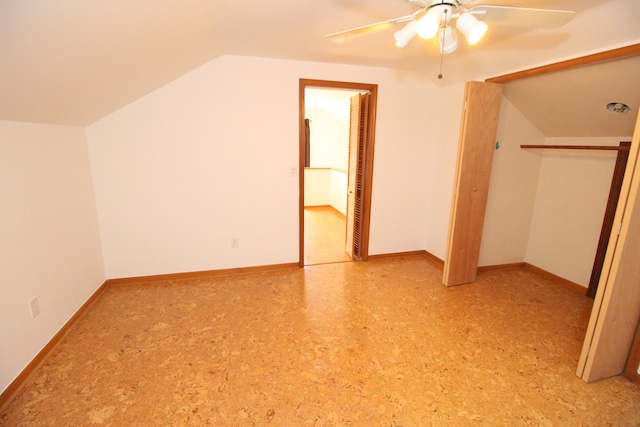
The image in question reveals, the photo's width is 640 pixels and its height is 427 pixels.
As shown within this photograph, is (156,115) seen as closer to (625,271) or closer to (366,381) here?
(366,381)

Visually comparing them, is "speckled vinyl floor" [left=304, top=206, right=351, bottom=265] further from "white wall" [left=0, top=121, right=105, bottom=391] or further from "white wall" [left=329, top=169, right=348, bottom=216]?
"white wall" [left=0, top=121, right=105, bottom=391]

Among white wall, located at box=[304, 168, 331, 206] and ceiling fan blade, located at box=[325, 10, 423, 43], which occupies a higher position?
ceiling fan blade, located at box=[325, 10, 423, 43]

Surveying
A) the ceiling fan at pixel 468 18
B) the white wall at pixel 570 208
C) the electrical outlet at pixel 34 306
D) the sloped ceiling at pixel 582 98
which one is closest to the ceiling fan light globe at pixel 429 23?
the ceiling fan at pixel 468 18

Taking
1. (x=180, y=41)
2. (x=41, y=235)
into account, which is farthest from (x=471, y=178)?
(x=41, y=235)

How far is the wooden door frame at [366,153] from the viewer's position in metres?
3.15

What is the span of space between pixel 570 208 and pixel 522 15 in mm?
2507

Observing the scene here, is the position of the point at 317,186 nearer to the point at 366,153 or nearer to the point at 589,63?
the point at 366,153

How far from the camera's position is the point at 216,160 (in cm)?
303

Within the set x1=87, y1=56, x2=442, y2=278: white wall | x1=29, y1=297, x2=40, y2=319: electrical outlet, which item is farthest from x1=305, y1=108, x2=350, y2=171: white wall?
x1=29, y1=297, x2=40, y2=319: electrical outlet

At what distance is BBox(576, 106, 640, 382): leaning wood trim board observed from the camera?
1624 millimetres

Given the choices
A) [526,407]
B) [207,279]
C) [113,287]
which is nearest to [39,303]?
[113,287]

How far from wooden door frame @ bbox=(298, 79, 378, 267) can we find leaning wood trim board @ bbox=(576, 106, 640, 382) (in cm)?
219

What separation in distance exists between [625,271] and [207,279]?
3.36 meters

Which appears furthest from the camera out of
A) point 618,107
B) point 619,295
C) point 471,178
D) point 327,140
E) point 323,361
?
point 327,140
